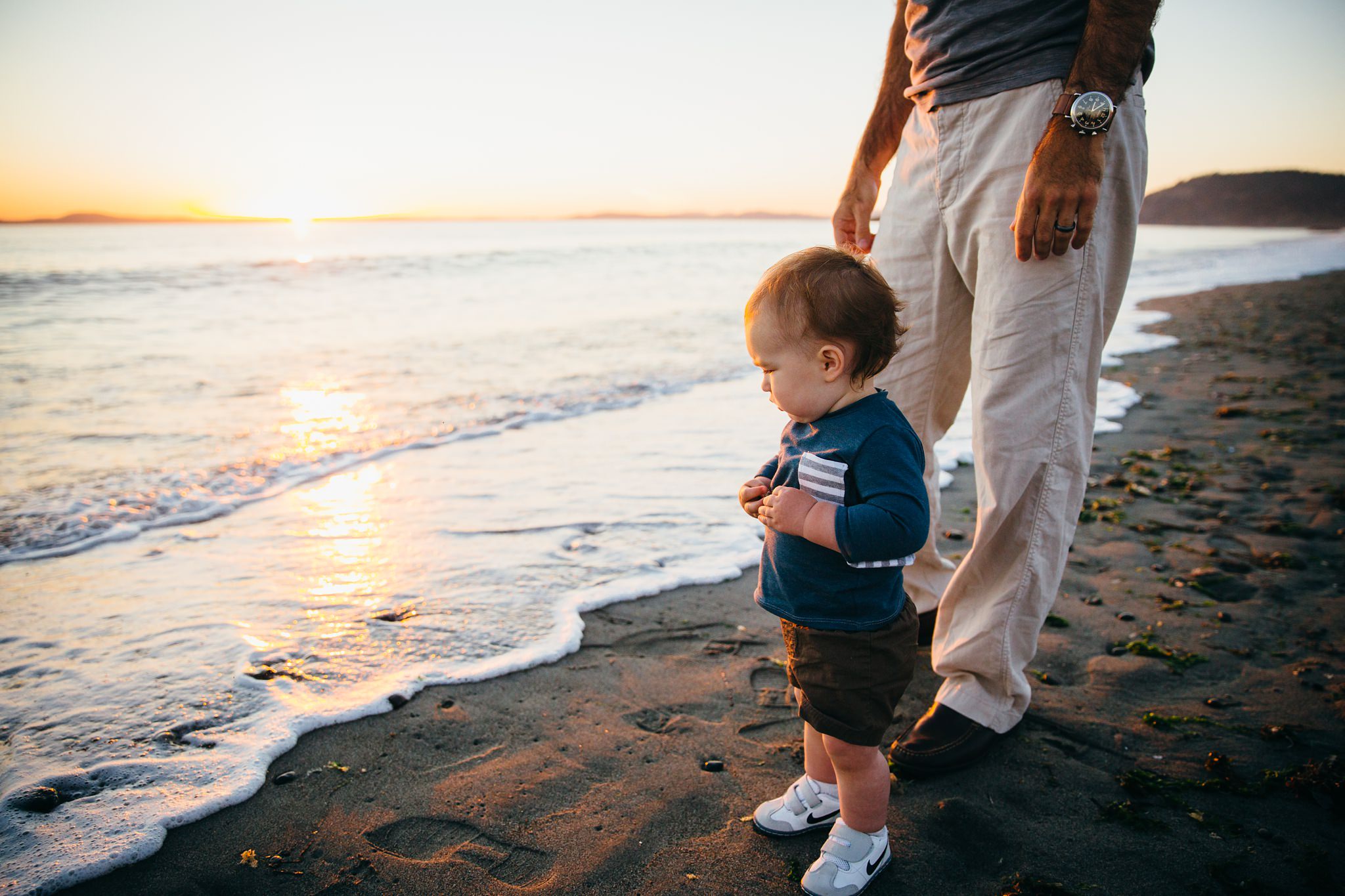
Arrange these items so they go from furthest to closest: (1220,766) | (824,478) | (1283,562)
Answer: (1283,562) < (1220,766) < (824,478)

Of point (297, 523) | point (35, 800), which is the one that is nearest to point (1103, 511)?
point (297, 523)

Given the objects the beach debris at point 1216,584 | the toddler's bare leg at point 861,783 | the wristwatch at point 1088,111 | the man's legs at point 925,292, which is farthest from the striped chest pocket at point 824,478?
the beach debris at point 1216,584

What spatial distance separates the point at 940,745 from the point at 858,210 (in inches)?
65.0

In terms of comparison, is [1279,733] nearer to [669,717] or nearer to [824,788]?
[824,788]

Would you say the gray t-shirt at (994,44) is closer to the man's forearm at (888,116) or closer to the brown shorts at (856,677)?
the man's forearm at (888,116)

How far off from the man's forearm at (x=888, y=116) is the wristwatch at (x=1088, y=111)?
77cm

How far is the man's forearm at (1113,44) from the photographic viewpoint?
1.65 m

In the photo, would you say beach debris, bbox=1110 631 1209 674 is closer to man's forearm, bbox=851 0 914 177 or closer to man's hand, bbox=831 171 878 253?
man's hand, bbox=831 171 878 253

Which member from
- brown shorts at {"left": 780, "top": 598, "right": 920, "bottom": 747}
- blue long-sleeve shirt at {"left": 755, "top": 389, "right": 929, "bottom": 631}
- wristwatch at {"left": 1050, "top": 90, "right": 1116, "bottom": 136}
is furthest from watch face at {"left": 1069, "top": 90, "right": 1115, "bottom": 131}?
brown shorts at {"left": 780, "top": 598, "right": 920, "bottom": 747}

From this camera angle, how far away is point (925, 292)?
2.17 meters

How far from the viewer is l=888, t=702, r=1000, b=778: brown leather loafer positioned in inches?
78.0

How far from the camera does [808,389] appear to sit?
149 cm

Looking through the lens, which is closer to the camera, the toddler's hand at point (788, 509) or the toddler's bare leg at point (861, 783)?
the toddler's hand at point (788, 509)

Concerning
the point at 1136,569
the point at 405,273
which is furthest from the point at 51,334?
the point at 1136,569
